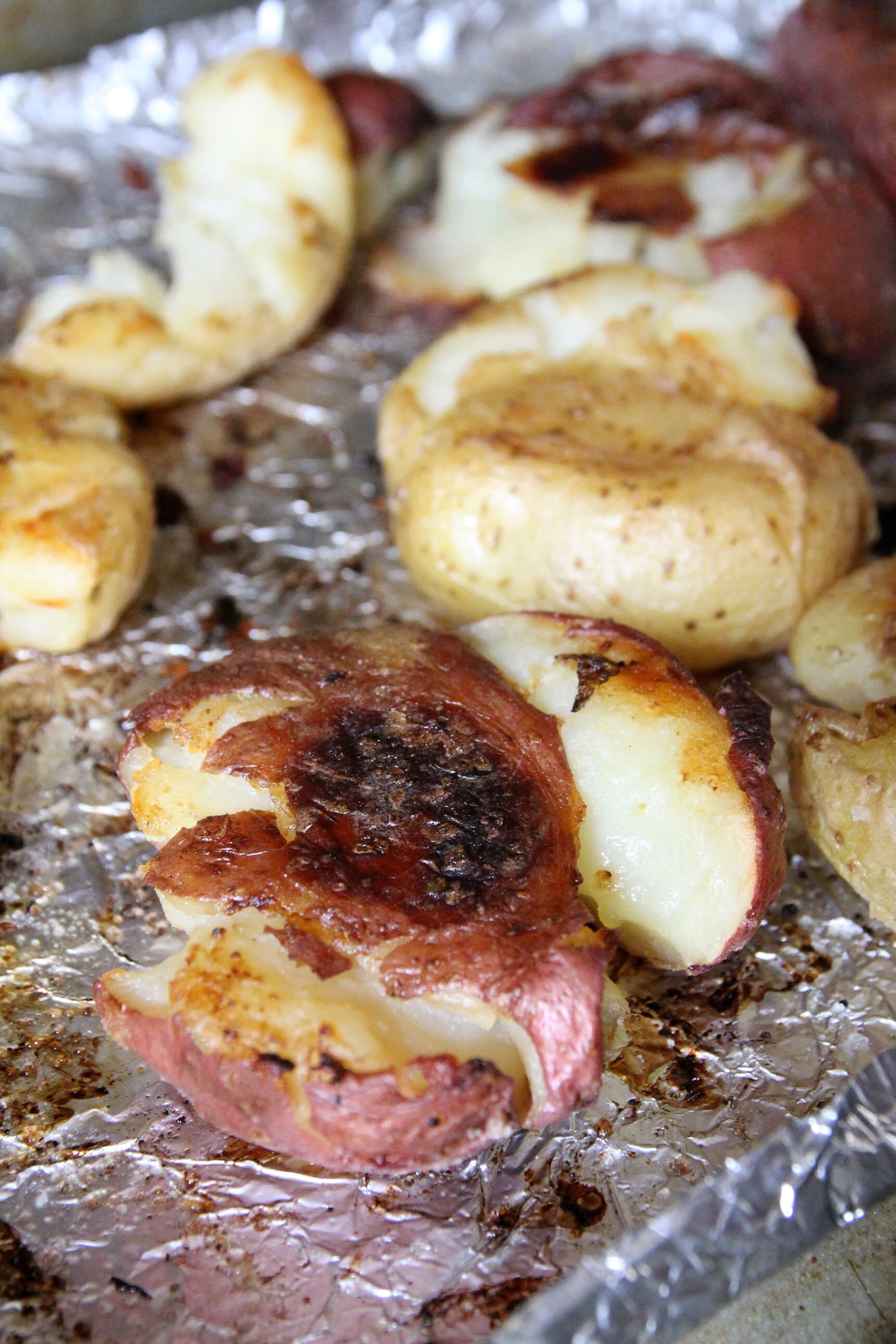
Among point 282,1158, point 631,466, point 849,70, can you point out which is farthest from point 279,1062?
point 849,70

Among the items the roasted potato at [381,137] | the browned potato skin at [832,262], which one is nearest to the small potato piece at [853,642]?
the browned potato skin at [832,262]

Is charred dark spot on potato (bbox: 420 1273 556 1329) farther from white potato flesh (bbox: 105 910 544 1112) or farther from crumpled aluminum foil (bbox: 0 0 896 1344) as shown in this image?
white potato flesh (bbox: 105 910 544 1112)

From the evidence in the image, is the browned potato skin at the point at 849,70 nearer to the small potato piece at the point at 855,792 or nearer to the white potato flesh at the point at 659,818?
the small potato piece at the point at 855,792

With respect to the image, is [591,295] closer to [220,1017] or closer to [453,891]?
[453,891]

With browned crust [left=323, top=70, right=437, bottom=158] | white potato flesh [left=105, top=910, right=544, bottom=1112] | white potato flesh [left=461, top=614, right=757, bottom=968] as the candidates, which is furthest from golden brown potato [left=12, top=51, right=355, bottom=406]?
white potato flesh [left=105, top=910, right=544, bottom=1112]

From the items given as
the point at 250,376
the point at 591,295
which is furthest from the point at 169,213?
the point at 591,295

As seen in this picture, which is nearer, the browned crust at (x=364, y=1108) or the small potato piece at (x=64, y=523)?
the browned crust at (x=364, y=1108)

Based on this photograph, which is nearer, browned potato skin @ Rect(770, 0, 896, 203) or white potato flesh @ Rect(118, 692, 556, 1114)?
white potato flesh @ Rect(118, 692, 556, 1114)
